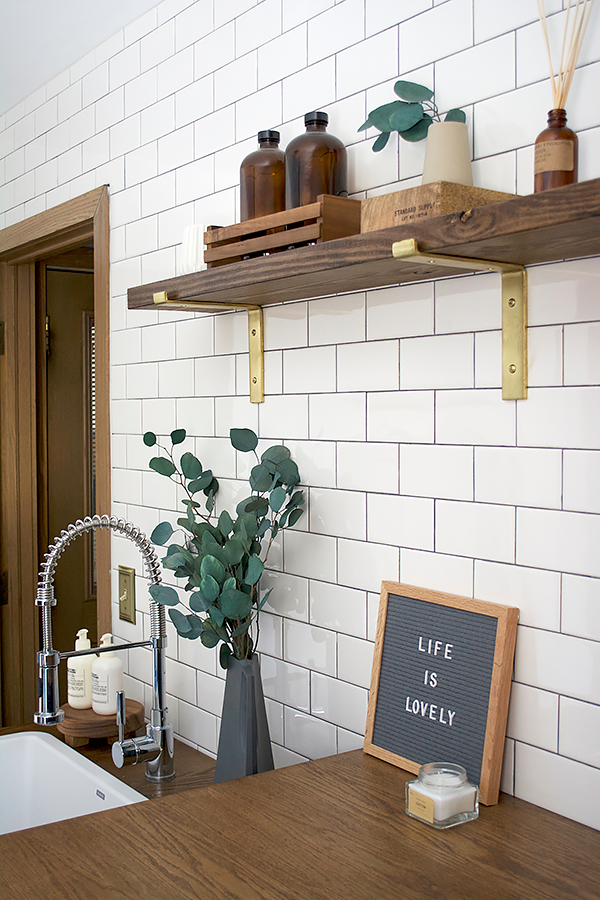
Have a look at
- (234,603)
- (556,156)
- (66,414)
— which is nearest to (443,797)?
(234,603)

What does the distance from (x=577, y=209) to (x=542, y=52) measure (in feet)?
1.33

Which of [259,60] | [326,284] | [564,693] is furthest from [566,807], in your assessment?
[259,60]

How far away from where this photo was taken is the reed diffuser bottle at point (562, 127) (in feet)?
3.20

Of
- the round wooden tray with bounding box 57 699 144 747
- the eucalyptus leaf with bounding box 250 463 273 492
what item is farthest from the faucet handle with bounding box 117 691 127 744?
the eucalyptus leaf with bounding box 250 463 273 492

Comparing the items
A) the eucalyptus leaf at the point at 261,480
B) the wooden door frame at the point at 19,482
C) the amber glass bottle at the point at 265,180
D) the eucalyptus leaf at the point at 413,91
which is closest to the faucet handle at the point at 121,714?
the eucalyptus leaf at the point at 261,480

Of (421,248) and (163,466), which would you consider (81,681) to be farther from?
(421,248)

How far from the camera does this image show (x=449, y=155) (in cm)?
112

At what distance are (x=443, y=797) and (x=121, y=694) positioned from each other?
77 cm

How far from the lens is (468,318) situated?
3.91ft

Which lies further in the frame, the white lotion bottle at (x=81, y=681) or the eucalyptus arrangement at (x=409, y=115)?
the white lotion bottle at (x=81, y=681)

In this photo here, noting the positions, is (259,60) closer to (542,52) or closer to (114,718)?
(542,52)

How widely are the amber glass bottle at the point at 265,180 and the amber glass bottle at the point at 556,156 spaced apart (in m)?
0.51

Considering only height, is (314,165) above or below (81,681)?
above

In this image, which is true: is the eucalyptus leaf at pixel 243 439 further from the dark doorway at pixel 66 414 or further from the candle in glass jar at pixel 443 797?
the dark doorway at pixel 66 414
